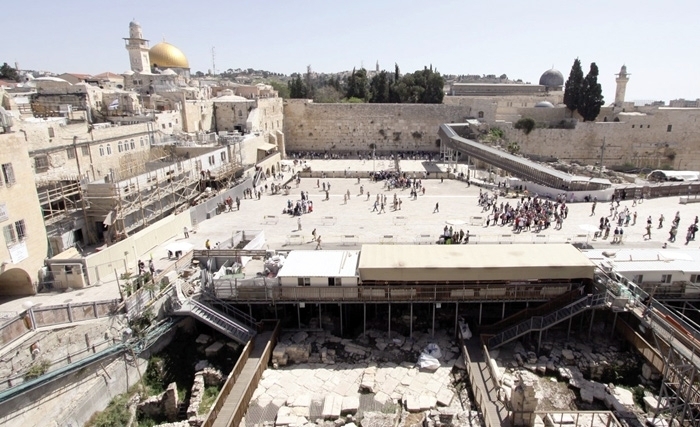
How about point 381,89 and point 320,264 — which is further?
point 381,89

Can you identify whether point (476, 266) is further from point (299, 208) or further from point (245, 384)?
point (299, 208)

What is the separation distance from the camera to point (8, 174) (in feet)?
40.7

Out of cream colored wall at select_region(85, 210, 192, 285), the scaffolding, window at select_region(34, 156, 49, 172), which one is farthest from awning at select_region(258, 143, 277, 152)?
window at select_region(34, 156, 49, 172)

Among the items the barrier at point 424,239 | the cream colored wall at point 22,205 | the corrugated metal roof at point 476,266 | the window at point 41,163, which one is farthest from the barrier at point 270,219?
the window at point 41,163

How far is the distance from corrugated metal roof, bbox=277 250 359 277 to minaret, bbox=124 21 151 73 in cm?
4162

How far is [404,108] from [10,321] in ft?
118

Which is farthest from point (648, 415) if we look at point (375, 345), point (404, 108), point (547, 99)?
point (547, 99)

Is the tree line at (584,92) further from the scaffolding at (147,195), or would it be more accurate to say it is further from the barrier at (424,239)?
the scaffolding at (147,195)

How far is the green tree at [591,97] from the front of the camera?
37250 millimetres

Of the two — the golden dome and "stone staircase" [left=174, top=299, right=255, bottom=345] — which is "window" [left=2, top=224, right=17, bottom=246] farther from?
the golden dome

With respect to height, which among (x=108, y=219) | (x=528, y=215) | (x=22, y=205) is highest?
(x=22, y=205)

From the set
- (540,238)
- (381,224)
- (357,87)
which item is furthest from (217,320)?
(357,87)

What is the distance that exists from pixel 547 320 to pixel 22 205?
1570 centimetres

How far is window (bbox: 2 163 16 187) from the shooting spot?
12.3 metres
